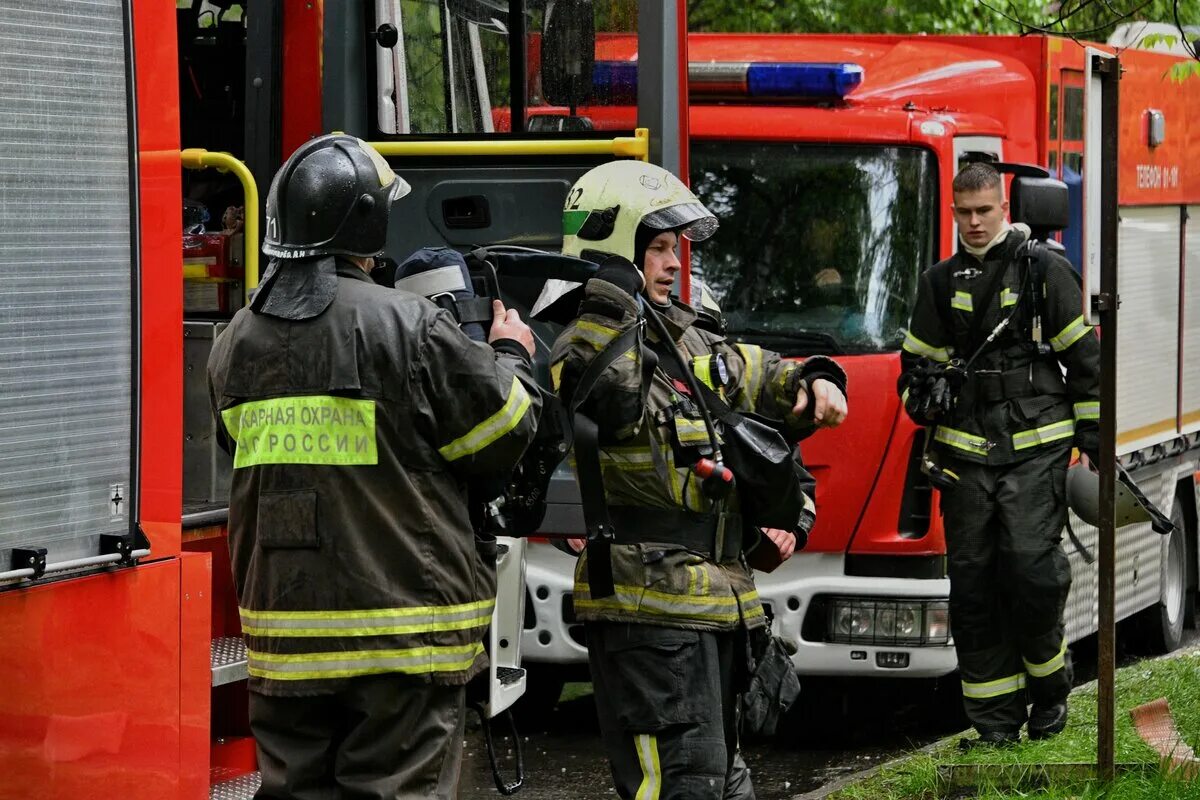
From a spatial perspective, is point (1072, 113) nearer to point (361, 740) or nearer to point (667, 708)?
point (667, 708)

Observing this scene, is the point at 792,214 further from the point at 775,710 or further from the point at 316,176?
the point at 316,176

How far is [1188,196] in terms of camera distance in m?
9.55

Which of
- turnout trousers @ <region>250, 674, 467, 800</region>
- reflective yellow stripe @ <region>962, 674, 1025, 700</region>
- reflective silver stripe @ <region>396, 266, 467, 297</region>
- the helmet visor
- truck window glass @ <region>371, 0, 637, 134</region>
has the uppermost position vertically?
truck window glass @ <region>371, 0, 637, 134</region>

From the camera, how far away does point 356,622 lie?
12.1ft

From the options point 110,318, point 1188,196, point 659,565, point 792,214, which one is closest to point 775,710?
point 659,565

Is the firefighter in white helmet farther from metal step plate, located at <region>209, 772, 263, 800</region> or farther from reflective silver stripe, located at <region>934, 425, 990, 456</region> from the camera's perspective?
reflective silver stripe, located at <region>934, 425, 990, 456</region>

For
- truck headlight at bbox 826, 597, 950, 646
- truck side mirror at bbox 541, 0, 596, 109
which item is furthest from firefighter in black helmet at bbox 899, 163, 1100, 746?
truck side mirror at bbox 541, 0, 596, 109

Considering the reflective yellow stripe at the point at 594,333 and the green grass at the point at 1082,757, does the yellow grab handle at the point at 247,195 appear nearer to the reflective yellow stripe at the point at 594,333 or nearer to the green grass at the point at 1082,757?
the reflective yellow stripe at the point at 594,333

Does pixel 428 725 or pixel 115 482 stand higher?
pixel 115 482

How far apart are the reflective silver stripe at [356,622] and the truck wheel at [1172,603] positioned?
6390 millimetres

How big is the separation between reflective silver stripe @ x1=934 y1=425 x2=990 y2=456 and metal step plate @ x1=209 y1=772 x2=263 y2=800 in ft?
10.2

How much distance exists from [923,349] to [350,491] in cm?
346

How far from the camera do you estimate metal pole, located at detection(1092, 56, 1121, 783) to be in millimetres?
5477

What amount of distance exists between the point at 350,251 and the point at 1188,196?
6.75 m
